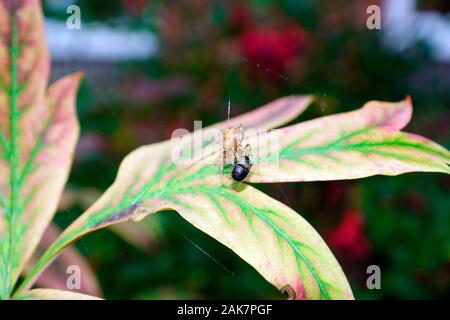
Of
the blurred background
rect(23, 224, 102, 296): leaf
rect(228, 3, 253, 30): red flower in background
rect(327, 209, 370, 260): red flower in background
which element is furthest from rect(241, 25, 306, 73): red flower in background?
rect(23, 224, 102, 296): leaf

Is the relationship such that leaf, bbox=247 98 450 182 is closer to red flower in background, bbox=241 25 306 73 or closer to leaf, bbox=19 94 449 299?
leaf, bbox=19 94 449 299

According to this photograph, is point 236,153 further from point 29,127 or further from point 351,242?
point 351,242

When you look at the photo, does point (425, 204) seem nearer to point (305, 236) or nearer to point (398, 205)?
point (398, 205)

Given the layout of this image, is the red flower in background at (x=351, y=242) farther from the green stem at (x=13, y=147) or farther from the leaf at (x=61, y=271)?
the green stem at (x=13, y=147)

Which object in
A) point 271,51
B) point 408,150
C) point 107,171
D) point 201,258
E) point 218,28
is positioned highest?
point 218,28

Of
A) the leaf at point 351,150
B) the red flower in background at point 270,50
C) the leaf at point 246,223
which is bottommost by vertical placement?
the leaf at point 246,223

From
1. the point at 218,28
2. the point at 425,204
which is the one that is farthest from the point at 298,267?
the point at 218,28

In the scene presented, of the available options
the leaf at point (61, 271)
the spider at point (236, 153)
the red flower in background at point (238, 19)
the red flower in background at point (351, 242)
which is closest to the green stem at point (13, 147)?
the spider at point (236, 153)
